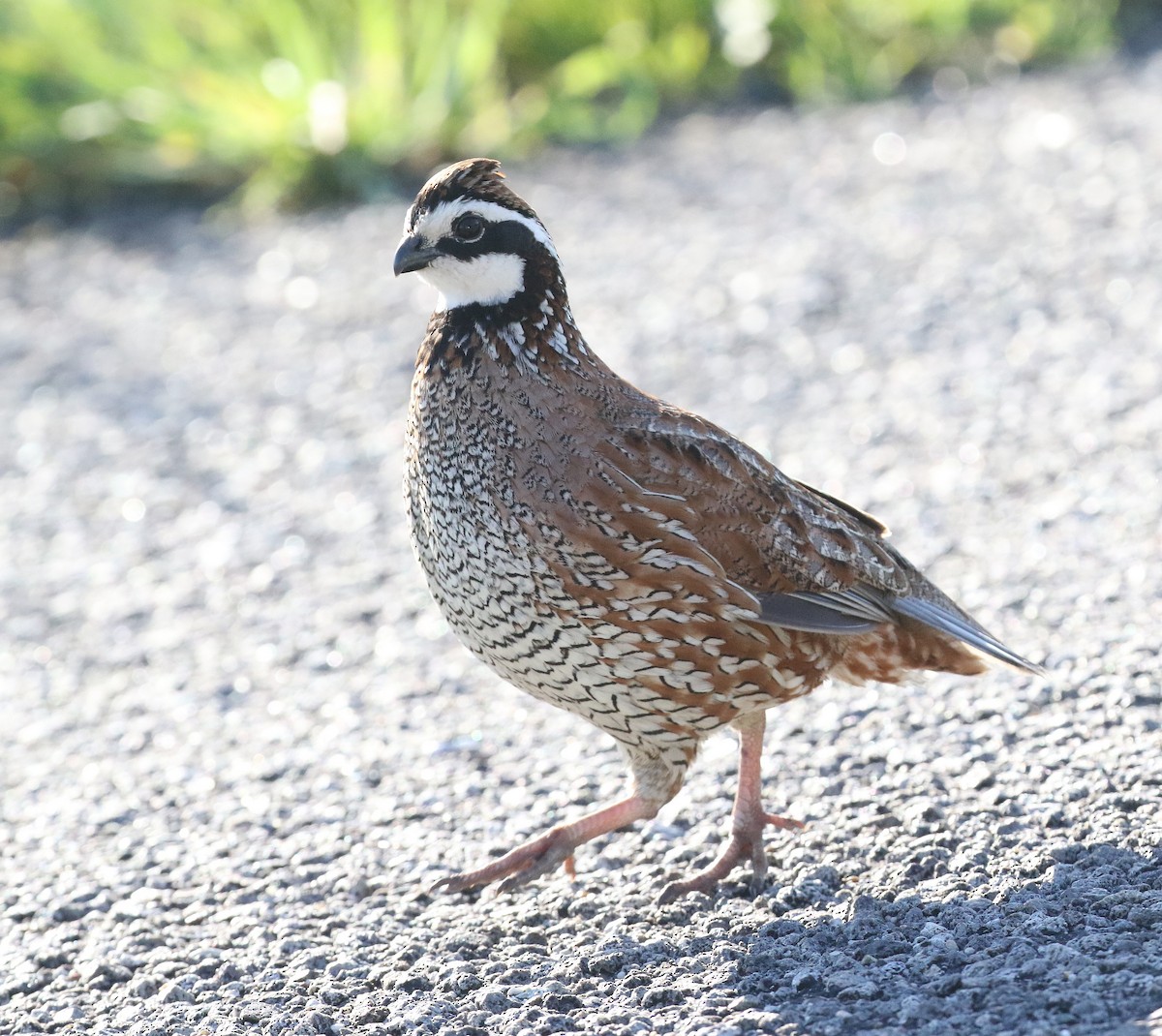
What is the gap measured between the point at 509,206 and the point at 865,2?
7.36 meters

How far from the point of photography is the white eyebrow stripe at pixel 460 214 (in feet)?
13.0

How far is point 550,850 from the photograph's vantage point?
408 cm

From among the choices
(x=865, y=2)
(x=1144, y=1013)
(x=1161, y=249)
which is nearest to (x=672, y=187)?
(x=865, y=2)

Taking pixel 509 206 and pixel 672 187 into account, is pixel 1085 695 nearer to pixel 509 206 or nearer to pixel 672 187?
pixel 509 206

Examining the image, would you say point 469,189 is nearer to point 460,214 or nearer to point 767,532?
point 460,214

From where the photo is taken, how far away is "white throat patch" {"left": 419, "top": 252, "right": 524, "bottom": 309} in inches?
157

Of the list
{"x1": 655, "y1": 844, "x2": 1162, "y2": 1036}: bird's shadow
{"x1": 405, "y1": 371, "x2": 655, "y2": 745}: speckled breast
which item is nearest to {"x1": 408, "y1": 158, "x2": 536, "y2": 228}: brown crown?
{"x1": 405, "y1": 371, "x2": 655, "y2": 745}: speckled breast

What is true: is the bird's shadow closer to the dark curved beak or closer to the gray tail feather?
the gray tail feather

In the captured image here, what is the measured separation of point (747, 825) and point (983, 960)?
0.84 m

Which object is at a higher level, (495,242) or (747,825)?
(495,242)

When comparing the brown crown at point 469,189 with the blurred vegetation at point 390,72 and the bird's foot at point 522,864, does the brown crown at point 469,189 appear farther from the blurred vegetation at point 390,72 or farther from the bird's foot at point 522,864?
the blurred vegetation at point 390,72

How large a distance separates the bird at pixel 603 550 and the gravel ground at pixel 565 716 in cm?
37

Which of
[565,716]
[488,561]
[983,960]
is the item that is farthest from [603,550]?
[565,716]

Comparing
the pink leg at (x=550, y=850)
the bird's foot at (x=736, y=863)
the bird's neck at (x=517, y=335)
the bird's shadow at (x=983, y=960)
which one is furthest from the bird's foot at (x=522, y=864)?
the bird's neck at (x=517, y=335)
